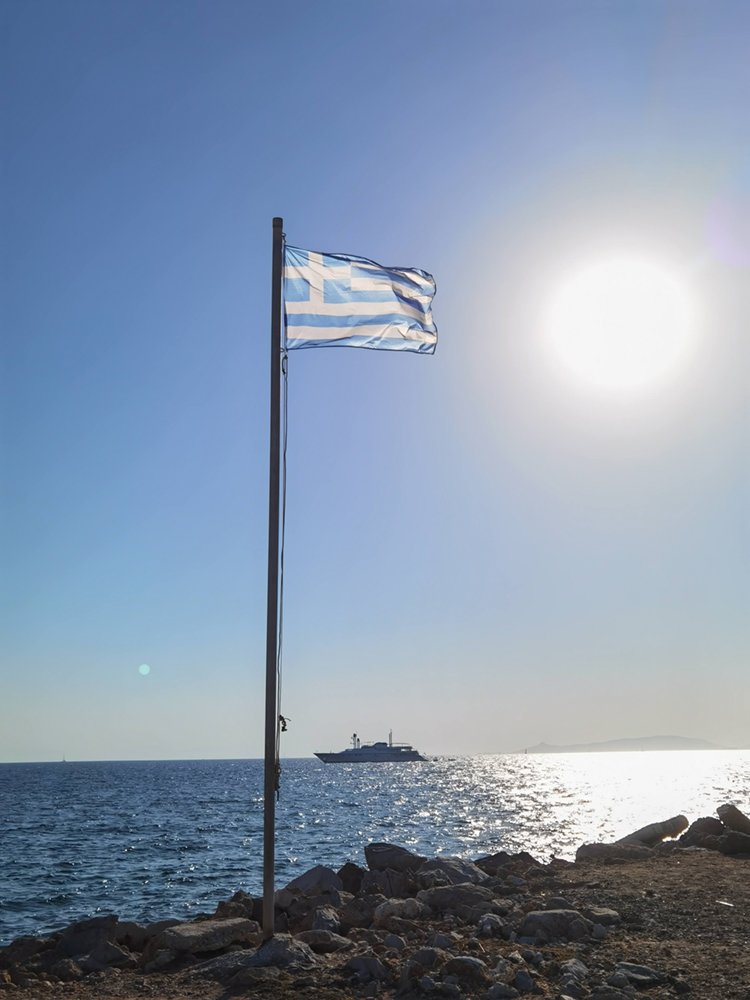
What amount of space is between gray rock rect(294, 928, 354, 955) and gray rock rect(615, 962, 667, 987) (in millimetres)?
3548

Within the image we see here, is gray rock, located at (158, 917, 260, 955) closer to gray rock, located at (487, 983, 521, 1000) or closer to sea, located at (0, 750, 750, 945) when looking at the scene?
gray rock, located at (487, 983, 521, 1000)

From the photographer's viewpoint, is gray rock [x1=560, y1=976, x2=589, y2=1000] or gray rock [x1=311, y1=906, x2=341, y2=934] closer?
gray rock [x1=560, y1=976, x2=589, y2=1000]

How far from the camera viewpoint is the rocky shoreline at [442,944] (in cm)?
973

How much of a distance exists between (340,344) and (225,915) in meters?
9.40

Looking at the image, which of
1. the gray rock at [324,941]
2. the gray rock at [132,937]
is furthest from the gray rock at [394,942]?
the gray rock at [132,937]

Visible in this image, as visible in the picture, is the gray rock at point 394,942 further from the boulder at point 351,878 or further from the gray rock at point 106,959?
the boulder at point 351,878

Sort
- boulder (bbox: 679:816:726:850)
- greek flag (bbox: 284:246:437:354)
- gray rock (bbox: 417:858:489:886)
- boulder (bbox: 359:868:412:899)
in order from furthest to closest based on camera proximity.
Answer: boulder (bbox: 679:816:726:850) < boulder (bbox: 359:868:412:899) < gray rock (bbox: 417:858:489:886) < greek flag (bbox: 284:246:437:354)

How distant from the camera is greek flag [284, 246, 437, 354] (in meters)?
12.7

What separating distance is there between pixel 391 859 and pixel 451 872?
8.15ft

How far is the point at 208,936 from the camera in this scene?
467 inches

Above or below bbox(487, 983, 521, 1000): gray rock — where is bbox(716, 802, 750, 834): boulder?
above

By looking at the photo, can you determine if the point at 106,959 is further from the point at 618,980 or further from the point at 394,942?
the point at 618,980

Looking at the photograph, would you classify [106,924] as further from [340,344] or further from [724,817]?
[724,817]

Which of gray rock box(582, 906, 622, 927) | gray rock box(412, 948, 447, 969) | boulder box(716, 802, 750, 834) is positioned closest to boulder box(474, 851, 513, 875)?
gray rock box(582, 906, 622, 927)
